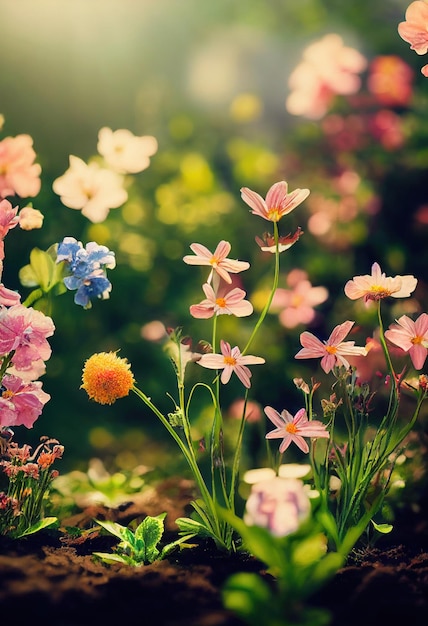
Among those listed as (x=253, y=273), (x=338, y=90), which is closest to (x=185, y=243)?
(x=253, y=273)

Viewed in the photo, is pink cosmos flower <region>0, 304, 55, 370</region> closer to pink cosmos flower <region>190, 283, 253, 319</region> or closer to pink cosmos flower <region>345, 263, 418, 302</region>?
pink cosmos flower <region>190, 283, 253, 319</region>

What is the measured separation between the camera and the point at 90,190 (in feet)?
4.45

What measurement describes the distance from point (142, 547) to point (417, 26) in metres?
1.07

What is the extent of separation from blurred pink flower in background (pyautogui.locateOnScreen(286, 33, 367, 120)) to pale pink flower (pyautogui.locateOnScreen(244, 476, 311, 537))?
1.86 m

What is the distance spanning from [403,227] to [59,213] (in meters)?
1.48

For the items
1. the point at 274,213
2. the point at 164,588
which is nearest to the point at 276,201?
the point at 274,213

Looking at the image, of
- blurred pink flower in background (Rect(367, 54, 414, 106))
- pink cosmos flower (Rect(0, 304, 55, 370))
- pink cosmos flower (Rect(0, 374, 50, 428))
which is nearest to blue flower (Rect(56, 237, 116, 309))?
pink cosmos flower (Rect(0, 304, 55, 370))

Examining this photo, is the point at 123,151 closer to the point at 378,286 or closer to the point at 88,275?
the point at 88,275

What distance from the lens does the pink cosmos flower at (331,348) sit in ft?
3.60

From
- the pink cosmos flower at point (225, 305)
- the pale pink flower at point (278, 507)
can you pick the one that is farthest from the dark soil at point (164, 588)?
the pink cosmos flower at point (225, 305)

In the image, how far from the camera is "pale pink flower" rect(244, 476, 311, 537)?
2.82 feet

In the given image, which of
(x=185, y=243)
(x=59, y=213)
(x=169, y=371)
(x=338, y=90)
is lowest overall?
(x=169, y=371)

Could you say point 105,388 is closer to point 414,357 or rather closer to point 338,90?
point 414,357

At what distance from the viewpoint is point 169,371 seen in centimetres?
221
